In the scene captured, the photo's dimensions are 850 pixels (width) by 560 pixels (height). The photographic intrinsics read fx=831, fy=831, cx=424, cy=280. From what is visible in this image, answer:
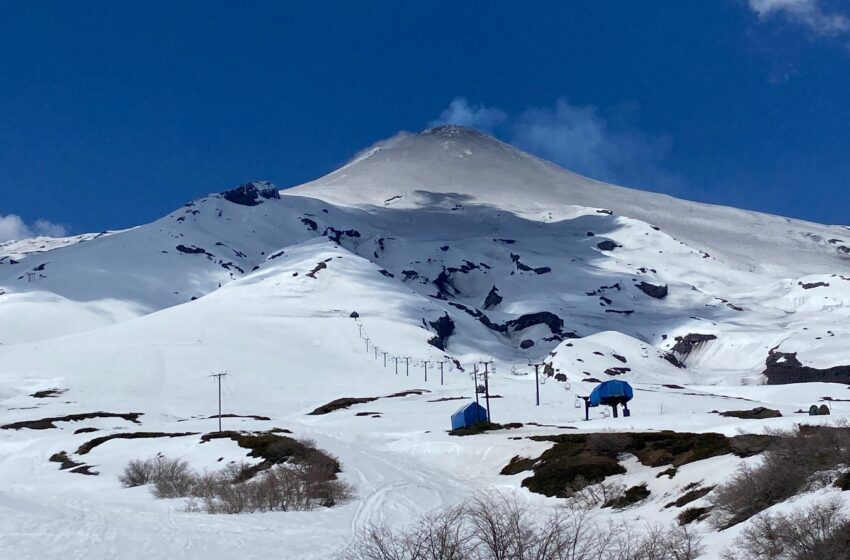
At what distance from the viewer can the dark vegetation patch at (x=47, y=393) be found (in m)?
127

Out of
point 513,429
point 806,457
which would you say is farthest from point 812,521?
point 513,429

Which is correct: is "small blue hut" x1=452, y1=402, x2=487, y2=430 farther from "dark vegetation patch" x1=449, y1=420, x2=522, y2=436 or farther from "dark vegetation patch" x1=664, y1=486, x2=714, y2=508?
"dark vegetation patch" x1=664, y1=486, x2=714, y2=508

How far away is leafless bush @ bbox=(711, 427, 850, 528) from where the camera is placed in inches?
923

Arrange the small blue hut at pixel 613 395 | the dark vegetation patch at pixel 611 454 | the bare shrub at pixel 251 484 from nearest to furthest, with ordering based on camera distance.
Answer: the bare shrub at pixel 251 484 < the dark vegetation patch at pixel 611 454 < the small blue hut at pixel 613 395

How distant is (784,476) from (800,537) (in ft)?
23.8

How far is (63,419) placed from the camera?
102m

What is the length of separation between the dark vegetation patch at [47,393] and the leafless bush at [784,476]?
399 ft

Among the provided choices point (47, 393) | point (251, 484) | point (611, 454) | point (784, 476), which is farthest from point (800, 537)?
point (47, 393)

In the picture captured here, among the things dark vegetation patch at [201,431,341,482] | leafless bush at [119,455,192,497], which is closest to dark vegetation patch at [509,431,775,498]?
dark vegetation patch at [201,431,341,482]

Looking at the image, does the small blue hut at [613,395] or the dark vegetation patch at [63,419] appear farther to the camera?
the dark vegetation patch at [63,419]

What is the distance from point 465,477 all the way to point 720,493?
85.3 feet

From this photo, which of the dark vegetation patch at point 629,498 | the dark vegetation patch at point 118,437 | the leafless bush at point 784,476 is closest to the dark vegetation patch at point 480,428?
the dark vegetation patch at point 118,437

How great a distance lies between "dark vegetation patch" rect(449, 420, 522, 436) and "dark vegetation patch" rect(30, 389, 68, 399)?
79.8 metres

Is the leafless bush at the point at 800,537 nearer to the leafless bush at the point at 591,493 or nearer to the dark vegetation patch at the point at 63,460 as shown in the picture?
the leafless bush at the point at 591,493
